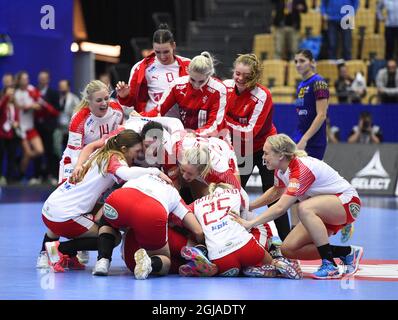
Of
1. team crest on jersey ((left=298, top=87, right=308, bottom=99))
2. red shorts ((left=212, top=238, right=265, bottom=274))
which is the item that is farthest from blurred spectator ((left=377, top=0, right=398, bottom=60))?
red shorts ((left=212, top=238, right=265, bottom=274))

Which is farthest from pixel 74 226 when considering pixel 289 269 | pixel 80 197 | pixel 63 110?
pixel 63 110

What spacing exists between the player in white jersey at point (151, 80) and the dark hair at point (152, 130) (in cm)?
168

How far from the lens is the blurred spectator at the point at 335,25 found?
18984 millimetres

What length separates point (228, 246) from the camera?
8.06m

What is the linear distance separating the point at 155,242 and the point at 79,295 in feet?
3.61

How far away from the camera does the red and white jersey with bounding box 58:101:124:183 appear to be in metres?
9.52

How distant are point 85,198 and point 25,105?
408 inches

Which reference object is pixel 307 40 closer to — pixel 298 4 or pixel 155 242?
pixel 298 4

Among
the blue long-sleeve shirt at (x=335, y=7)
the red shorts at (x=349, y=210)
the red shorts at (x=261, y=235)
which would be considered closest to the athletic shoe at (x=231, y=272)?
the red shorts at (x=261, y=235)

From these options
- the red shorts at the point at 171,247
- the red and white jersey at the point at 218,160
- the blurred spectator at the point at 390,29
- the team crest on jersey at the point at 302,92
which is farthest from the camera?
the blurred spectator at the point at 390,29

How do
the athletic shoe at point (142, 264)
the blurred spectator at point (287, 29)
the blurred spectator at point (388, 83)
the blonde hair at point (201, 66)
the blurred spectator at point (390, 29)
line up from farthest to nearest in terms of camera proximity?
→ the blurred spectator at point (287, 29) → the blurred spectator at point (390, 29) → the blurred spectator at point (388, 83) → the blonde hair at point (201, 66) → the athletic shoe at point (142, 264)

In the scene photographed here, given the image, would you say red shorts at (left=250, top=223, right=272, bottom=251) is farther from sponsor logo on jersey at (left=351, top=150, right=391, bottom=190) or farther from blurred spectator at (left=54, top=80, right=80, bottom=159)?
blurred spectator at (left=54, top=80, right=80, bottom=159)

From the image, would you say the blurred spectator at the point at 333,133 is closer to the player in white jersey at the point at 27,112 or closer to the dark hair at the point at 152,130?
the player in white jersey at the point at 27,112
